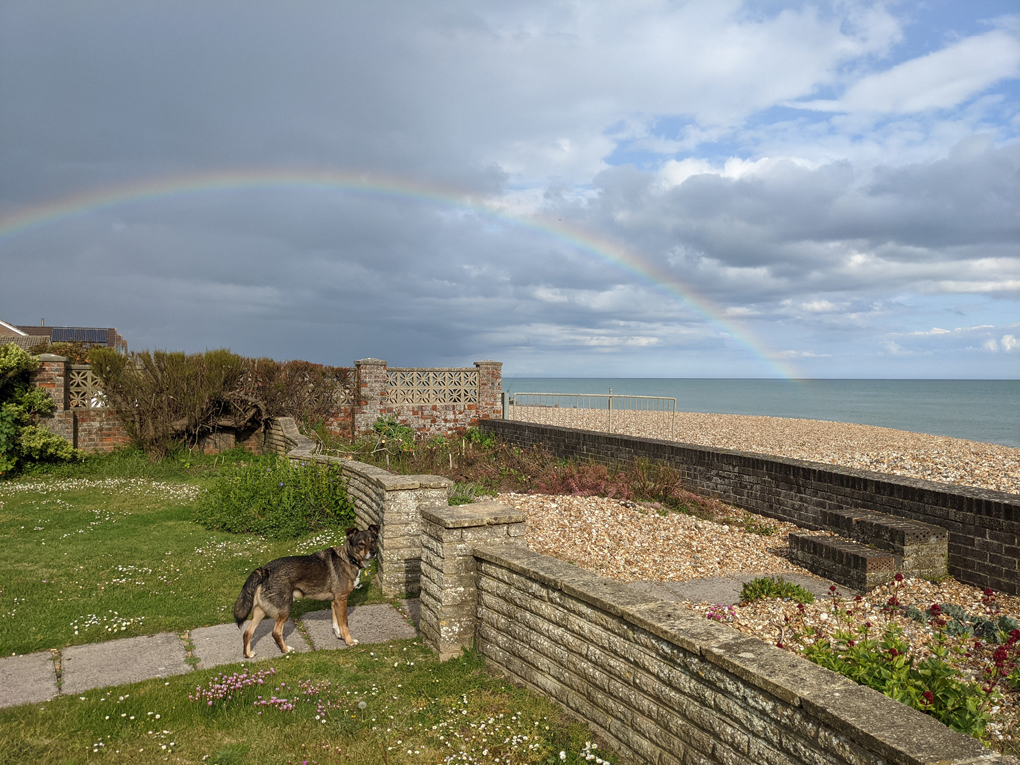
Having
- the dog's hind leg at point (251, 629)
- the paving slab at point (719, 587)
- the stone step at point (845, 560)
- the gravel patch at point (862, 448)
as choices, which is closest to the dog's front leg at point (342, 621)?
the dog's hind leg at point (251, 629)

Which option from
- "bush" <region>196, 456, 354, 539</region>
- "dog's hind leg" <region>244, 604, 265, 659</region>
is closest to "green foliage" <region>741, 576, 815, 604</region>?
"dog's hind leg" <region>244, 604, 265, 659</region>

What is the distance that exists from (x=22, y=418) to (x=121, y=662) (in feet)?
36.9

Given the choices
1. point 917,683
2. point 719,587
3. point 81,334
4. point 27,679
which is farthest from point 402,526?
point 81,334

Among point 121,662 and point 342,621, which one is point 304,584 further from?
point 121,662

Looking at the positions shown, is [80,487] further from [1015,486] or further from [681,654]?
[1015,486]

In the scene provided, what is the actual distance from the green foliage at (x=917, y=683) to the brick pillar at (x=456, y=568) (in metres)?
2.17

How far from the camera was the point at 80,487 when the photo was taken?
11594mm

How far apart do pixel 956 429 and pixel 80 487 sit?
45304 millimetres

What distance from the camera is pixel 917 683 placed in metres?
2.92

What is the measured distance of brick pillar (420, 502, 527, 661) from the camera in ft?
14.7

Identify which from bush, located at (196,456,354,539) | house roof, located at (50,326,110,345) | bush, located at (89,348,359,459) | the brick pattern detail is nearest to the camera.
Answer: the brick pattern detail

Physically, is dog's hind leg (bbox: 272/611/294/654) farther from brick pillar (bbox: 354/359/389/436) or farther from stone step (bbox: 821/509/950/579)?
brick pillar (bbox: 354/359/389/436)

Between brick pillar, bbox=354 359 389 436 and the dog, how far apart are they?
1224cm

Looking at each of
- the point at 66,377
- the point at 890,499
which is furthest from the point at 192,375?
the point at 890,499
